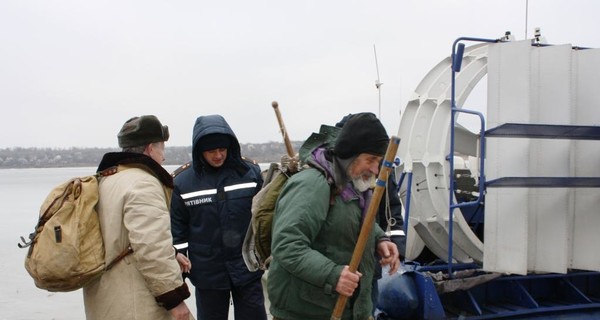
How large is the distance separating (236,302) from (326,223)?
1.39m

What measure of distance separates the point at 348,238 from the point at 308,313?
0.34m

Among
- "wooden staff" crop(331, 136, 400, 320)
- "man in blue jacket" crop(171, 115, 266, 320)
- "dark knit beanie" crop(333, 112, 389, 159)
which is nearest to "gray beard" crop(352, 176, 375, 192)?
"dark knit beanie" crop(333, 112, 389, 159)

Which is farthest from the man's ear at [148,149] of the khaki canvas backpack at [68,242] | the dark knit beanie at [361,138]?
the dark knit beanie at [361,138]

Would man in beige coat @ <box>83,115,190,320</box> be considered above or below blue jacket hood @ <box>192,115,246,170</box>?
below

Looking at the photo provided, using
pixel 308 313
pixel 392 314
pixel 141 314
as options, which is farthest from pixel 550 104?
pixel 141 314

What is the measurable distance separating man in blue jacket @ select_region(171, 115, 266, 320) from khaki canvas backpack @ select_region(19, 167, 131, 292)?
86cm

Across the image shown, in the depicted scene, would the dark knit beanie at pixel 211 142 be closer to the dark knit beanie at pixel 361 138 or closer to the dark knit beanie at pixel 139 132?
the dark knit beanie at pixel 139 132

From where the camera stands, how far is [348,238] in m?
Answer: 2.13

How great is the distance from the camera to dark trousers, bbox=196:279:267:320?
126 inches

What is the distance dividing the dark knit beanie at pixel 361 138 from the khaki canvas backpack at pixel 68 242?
1.05 meters

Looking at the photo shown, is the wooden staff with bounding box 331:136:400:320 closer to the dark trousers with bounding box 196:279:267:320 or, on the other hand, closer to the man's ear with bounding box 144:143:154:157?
the man's ear with bounding box 144:143:154:157

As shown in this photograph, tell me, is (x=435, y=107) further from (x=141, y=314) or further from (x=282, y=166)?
(x=141, y=314)

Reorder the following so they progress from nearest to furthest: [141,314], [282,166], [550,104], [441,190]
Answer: [141,314] < [282,166] < [550,104] < [441,190]

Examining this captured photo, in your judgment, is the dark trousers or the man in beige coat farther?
the dark trousers
